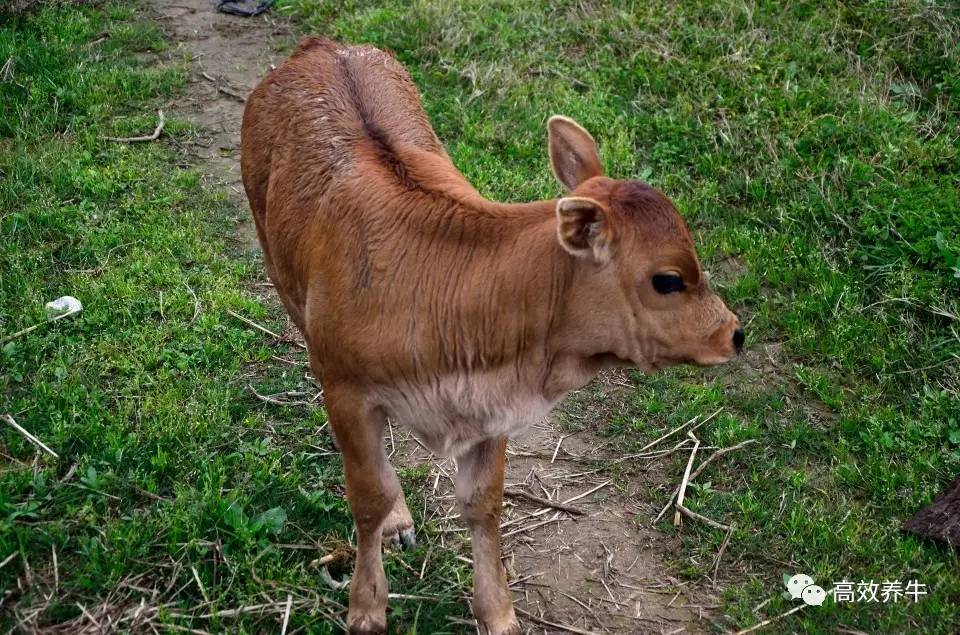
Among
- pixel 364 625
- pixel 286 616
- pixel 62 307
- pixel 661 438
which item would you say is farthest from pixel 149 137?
pixel 364 625

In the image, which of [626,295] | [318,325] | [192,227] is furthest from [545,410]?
[192,227]

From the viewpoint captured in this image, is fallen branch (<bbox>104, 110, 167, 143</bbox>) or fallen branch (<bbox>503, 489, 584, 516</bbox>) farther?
fallen branch (<bbox>104, 110, 167, 143</bbox>)

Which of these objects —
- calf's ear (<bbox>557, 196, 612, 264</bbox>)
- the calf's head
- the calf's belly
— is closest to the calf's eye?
the calf's head

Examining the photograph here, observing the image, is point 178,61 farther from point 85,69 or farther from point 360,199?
point 360,199

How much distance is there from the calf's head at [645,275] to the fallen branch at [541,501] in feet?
5.25

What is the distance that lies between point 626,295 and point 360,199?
1.31 m

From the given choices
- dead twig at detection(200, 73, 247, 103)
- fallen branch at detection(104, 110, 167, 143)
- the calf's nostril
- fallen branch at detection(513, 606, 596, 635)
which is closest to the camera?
the calf's nostril

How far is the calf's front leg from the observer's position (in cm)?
448

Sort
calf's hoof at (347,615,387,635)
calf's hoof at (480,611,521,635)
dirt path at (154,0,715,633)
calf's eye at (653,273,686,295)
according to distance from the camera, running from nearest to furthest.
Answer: calf's eye at (653,273,686,295) < calf's hoof at (347,615,387,635) < calf's hoof at (480,611,521,635) < dirt path at (154,0,715,633)

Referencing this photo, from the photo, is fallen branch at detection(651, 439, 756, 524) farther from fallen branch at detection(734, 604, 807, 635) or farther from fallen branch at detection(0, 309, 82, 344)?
fallen branch at detection(0, 309, 82, 344)

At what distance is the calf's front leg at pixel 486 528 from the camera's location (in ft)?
14.7

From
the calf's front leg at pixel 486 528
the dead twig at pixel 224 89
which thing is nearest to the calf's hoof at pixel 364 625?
the calf's front leg at pixel 486 528

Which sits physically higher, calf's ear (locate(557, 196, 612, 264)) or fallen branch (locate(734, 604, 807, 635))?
calf's ear (locate(557, 196, 612, 264))

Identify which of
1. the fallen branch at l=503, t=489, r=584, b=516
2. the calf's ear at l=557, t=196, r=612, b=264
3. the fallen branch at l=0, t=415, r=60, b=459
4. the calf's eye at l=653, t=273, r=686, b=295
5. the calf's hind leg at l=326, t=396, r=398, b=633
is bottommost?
the fallen branch at l=503, t=489, r=584, b=516
